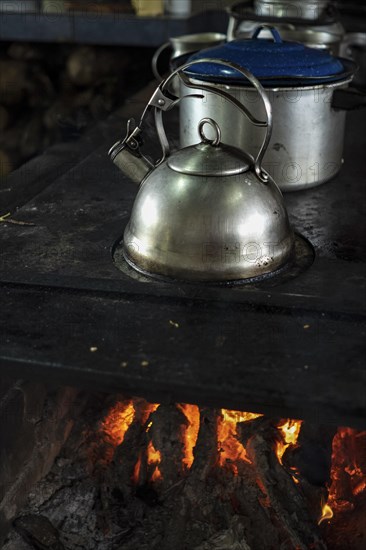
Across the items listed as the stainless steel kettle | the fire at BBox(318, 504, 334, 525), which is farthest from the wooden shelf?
the fire at BBox(318, 504, 334, 525)

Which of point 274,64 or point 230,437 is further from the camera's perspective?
point 274,64

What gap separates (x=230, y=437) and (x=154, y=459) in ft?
0.61

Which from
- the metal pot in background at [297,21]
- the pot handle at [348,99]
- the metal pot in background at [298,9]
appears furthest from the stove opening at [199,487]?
the metal pot in background at [298,9]

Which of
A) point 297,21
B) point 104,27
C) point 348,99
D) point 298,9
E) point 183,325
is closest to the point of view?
point 183,325

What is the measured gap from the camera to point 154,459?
1.65m

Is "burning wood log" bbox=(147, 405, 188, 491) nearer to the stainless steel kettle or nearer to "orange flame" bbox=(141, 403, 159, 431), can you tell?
"orange flame" bbox=(141, 403, 159, 431)

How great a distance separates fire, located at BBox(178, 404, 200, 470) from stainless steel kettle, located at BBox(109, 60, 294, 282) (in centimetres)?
36

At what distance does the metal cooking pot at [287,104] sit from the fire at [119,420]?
77cm

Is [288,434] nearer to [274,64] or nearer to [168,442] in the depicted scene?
[168,442]

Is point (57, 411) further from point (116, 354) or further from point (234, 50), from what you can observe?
point (234, 50)

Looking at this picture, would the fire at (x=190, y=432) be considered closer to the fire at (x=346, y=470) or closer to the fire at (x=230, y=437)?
the fire at (x=230, y=437)

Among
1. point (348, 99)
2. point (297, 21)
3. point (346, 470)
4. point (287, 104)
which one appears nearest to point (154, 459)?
point (346, 470)

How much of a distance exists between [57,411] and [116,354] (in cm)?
51

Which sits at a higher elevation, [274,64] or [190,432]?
[274,64]
